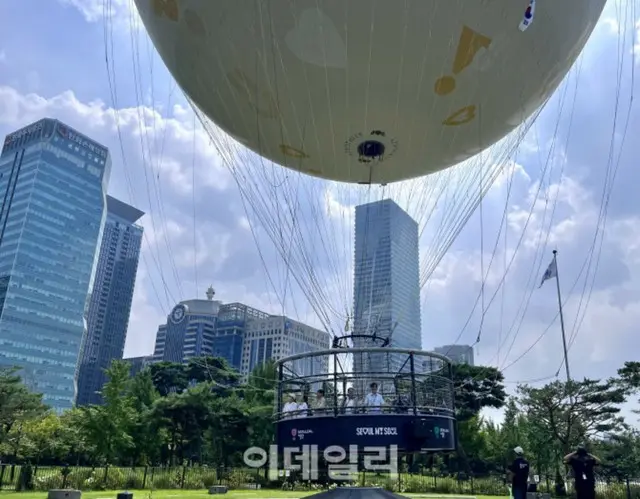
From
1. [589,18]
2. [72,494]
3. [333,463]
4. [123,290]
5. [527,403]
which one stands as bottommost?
[72,494]

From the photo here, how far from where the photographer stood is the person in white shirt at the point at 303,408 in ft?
29.4

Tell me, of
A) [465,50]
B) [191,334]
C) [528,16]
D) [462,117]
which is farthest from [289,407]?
[191,334]

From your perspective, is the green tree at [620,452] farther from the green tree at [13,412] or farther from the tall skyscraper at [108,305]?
the tall skyscraper at [108,305]

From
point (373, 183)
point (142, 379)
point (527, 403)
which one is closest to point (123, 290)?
point (142, 379)

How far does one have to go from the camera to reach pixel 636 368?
111 feet

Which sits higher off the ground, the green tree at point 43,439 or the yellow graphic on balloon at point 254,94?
the yellow graphic on balloon at point 254,94

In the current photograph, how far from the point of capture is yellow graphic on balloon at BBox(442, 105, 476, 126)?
10.7 m

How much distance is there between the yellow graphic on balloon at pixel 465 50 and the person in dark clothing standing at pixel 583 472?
664cm

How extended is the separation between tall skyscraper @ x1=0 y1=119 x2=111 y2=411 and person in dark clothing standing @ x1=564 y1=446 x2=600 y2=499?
4889 inches

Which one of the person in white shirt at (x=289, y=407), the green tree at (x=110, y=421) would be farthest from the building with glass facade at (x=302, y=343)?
the green tree at (x=110, y=421)

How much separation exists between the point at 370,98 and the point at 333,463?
6.54m

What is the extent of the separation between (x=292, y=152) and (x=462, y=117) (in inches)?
156

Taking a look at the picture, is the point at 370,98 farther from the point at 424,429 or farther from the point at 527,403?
the point at 527,403

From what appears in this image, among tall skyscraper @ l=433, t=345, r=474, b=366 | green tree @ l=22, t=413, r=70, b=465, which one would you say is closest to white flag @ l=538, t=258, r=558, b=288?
tall skyscraper @ l=433, t=345, r=474, b=366
